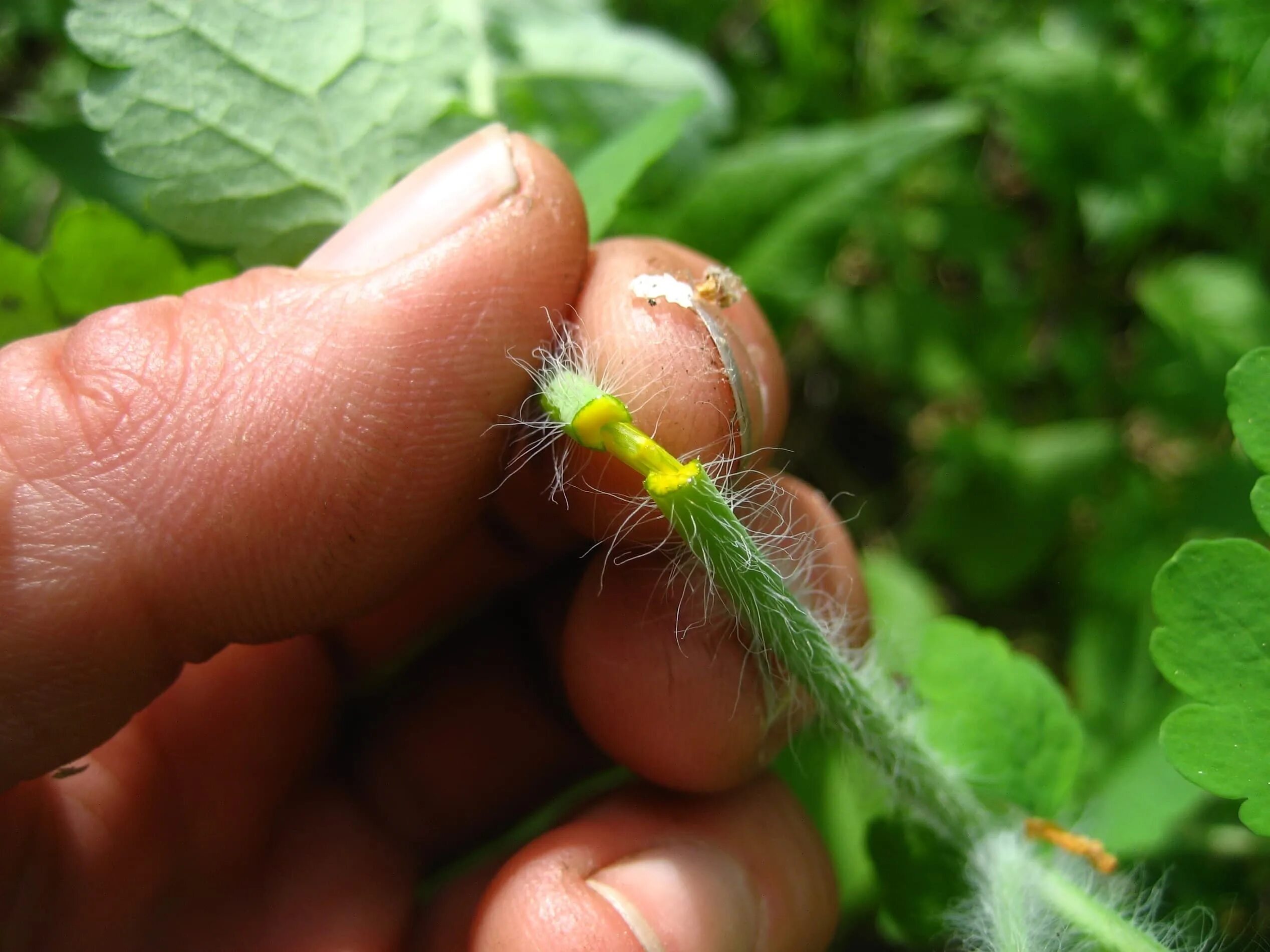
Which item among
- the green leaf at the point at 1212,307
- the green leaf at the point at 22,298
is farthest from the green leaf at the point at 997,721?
the green leaf at the point at 22,298

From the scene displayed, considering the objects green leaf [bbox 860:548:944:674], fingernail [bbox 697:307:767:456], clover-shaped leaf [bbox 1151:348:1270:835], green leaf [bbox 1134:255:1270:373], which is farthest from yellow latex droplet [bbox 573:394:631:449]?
green leaf [bbox 1134:255:1270:373]

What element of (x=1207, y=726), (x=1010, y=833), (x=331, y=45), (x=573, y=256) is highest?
(x=331, y=45)

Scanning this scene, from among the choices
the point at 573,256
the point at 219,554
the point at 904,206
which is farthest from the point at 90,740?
the point at 904,206

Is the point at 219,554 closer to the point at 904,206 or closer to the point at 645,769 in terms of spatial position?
the point at 645,769

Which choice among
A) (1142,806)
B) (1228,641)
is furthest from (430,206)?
(1142,806)

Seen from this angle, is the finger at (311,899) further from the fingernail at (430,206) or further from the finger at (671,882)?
the fingernail at (430,206)

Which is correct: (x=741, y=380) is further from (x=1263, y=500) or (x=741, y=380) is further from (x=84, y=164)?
(x=84, y=164)

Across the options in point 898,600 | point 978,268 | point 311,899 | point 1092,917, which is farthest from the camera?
point 978,268
